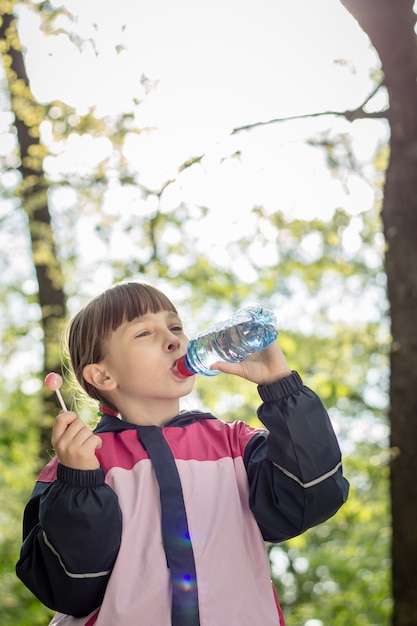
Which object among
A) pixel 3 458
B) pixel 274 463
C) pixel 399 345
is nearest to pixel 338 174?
pixel 399 345

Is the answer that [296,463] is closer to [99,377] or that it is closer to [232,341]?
[232,341]

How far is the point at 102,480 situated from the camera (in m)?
2.21

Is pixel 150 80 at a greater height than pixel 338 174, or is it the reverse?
pixel 150 80

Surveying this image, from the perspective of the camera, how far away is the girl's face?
2.47 m

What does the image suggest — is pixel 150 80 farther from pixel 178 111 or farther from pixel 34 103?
pixel 34 103

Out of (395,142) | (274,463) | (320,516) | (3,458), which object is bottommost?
(3,458)

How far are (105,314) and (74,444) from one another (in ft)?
1.87

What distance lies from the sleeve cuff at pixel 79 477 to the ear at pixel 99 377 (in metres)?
0.44

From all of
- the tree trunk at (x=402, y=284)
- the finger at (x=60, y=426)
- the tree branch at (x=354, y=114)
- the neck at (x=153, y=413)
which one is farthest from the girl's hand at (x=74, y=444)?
the tree branch at (x=354, y=114)

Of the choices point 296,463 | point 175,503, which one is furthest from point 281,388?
point 175,503

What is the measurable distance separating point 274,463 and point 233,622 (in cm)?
44

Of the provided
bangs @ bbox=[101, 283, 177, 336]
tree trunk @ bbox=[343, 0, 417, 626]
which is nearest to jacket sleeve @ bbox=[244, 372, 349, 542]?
bangs @ bbox=[101, 283, 177, 336]

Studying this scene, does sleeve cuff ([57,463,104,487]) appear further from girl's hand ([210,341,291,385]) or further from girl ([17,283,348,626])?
girl's hand ([210,341,291,385])

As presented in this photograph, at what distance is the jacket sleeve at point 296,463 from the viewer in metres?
2.16
